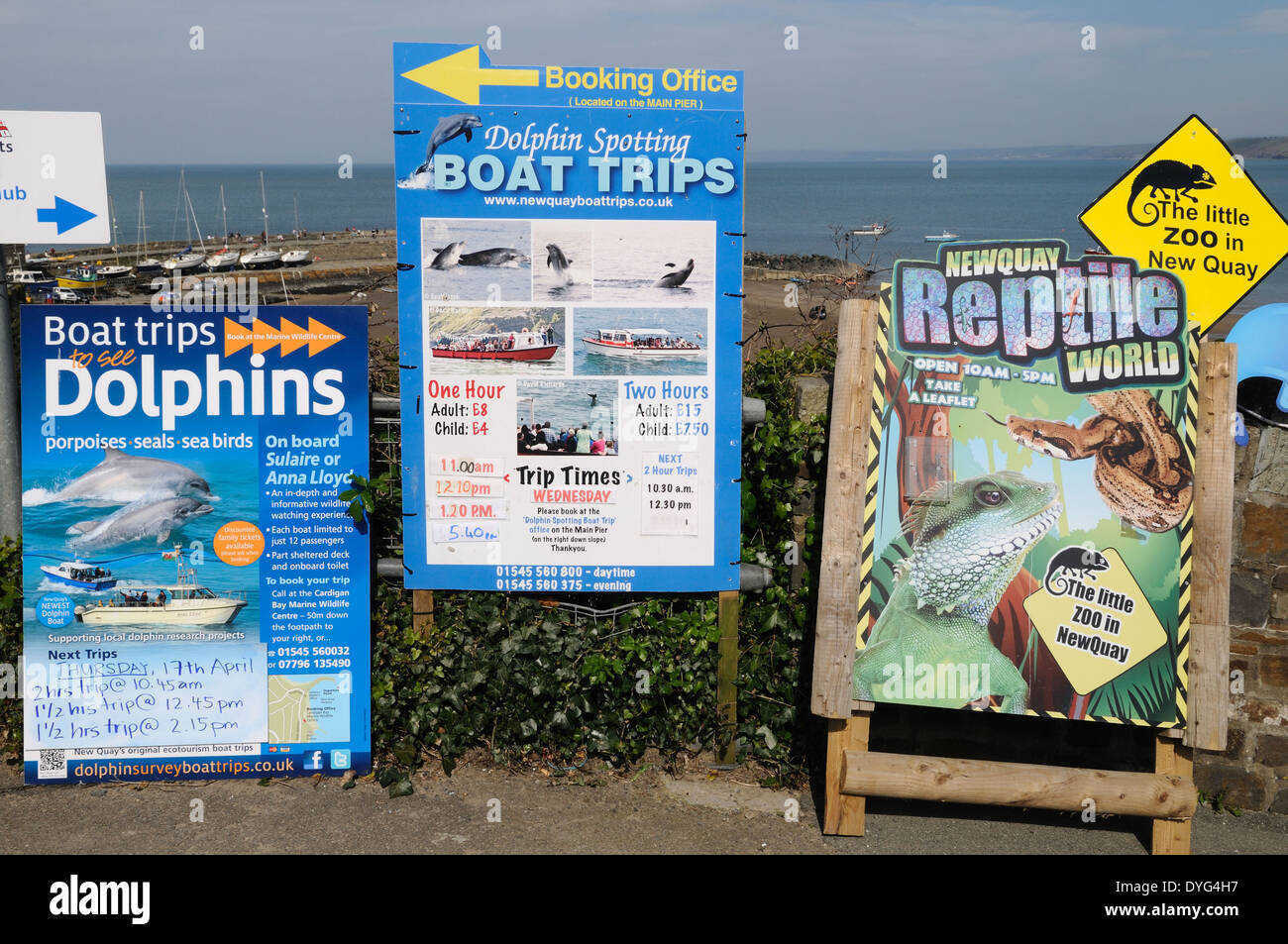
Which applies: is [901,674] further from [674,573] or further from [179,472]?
[179,472]

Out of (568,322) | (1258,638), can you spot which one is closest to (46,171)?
(568,322)

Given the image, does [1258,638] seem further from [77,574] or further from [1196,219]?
[77,574]

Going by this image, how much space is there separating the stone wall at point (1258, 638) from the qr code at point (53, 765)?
5527 millimetres

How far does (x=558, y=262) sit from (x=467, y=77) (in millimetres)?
940

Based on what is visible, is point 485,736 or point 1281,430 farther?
point 485,736

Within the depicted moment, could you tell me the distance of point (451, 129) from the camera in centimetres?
507

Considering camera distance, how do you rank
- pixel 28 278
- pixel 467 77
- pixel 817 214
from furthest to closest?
pixel 817 214 → pixel 28 278 → pixel 467 77

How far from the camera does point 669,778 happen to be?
216 inches

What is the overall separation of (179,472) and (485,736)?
2.01 m

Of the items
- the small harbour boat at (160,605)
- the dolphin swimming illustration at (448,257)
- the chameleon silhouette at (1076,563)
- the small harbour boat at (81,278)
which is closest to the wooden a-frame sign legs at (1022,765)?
the chameleon silhouette at (1076,563)

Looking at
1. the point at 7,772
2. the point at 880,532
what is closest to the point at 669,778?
the point at 880,532

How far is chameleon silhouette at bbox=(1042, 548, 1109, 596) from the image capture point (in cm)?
487

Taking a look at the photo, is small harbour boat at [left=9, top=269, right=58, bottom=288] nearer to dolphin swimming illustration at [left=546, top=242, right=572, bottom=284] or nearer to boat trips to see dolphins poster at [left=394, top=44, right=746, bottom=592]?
boat trips to see dolphins poster at [left=394, top=44, right=746, bottom=592]

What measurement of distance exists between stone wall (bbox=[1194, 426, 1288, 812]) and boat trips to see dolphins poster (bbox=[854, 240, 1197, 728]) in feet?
1.57
